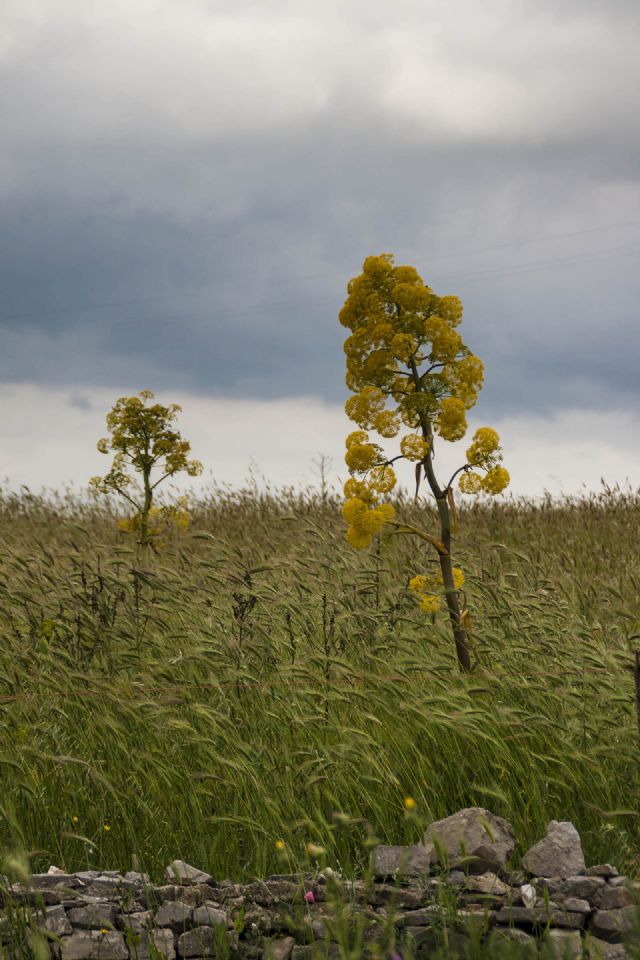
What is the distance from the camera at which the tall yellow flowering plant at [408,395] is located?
18.7 feet

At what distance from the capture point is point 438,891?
10.8 feet

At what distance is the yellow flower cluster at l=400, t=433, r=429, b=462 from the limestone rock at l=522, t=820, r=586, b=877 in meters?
2.58

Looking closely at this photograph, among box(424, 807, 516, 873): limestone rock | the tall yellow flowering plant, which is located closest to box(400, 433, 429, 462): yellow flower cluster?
the tall yellow flowering plant

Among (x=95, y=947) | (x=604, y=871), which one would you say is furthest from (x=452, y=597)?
(x=95, y=947)

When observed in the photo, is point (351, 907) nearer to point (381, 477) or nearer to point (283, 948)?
point (283, 948)

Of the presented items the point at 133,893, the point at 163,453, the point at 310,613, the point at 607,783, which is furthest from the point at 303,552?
the point at 133,893

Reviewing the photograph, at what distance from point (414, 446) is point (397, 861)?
2702mm

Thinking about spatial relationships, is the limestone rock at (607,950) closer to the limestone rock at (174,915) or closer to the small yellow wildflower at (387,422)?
the limestone rock at (174,915)

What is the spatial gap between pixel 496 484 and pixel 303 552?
5079 millimetres

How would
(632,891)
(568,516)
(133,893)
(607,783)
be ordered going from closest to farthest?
1. (632,891)
2. (133,893)
3. (607,783)
4. (568,516)

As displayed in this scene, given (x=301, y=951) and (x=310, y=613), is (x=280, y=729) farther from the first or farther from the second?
(x=310, y=613)

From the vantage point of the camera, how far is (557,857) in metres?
3.50

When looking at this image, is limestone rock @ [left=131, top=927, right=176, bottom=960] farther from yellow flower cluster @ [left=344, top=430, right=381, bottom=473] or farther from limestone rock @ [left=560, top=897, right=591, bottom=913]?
yellow flower cluster @ [left=344, top=430, right=381, bottom=473]

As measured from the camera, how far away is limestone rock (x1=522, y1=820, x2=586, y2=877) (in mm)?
3492
